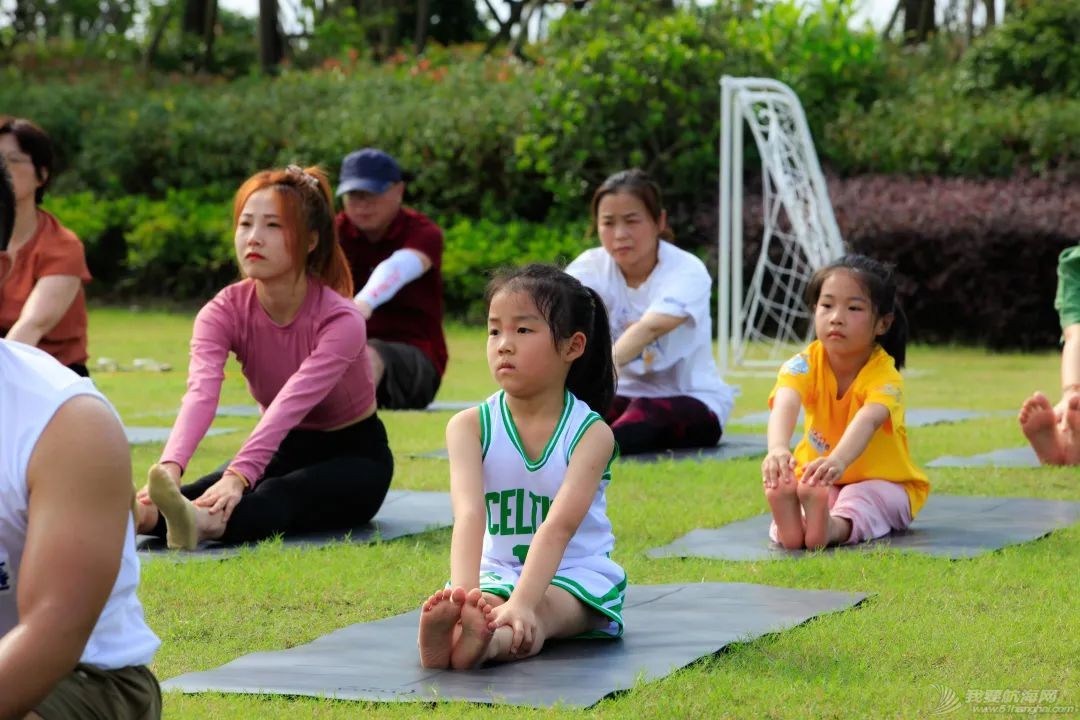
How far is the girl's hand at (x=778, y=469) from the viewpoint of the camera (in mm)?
4891

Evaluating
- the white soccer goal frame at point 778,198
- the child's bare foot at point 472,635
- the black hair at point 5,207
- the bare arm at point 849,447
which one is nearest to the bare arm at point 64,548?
Answer: the black hair at point 5,207

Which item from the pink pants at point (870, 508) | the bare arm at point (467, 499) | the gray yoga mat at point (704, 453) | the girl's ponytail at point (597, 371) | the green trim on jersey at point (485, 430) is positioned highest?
the girl's ponytail at point (597, 371)

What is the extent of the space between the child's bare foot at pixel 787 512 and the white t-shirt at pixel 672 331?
2.52 m

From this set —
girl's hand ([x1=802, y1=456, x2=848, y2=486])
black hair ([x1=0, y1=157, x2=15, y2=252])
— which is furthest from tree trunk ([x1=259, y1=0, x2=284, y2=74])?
black hair ([x1=0, y1=157, x2=15, y2=252])

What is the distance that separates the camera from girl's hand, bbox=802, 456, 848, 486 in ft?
16.2

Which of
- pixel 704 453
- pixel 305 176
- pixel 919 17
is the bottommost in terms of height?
pixel 704 453

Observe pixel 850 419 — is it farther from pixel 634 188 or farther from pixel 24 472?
pixel 24 472

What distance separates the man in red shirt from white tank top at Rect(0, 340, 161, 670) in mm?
5845

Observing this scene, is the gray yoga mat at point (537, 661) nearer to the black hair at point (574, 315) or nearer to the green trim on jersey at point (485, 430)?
the green trim on jersey at point (485, 430)

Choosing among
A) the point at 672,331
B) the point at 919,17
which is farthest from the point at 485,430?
the point at 919,17

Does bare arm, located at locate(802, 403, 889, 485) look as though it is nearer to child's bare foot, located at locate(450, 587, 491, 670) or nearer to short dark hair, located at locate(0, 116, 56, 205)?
child's bare foot, located at locate(450, 587, 491, 670)

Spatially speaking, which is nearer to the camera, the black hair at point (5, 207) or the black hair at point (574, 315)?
the black hair at point (5, 207)

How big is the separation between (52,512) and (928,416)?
7.38m

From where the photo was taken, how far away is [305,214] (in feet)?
17.5
